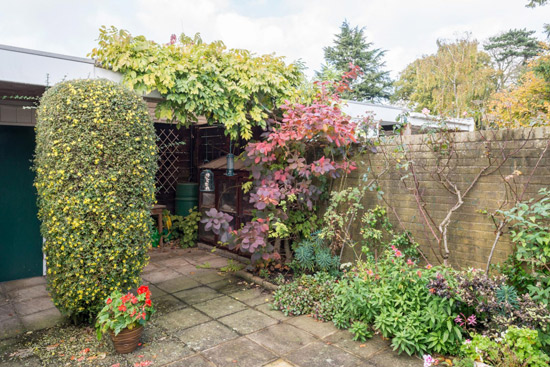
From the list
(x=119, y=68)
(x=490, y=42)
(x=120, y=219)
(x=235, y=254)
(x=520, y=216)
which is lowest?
(x=235, y=254)

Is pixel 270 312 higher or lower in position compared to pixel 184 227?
lower

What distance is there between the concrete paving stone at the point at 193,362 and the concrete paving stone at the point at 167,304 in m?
1.01

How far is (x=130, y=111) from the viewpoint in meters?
3.20

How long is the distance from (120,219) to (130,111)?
95 cm

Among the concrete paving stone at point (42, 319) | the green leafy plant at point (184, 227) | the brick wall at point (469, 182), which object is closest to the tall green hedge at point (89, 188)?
the concrete paving stone at point (42, 319)

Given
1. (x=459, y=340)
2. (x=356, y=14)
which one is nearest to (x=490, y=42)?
(x=356, y=14)

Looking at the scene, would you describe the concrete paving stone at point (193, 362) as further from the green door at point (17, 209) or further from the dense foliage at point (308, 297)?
the green door at point (17, 209)

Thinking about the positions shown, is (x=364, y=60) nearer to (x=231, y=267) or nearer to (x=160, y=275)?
(x=231, y=267)

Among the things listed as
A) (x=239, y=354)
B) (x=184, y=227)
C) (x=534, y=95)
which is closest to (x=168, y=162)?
(x=184, y=227)

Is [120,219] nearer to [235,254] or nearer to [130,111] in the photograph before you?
[130,111]

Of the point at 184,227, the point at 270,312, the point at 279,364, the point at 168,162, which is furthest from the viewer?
the point at 168,162

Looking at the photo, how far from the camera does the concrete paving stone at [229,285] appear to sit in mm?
4379

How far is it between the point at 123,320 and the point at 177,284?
176 centimetres

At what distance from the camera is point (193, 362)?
8.94 ft
